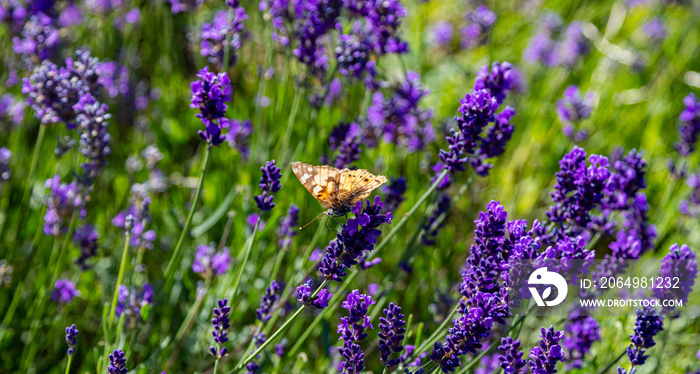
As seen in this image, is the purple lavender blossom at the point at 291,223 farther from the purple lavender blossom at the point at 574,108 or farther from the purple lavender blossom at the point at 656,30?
the purple lavender blossom at the point at 656,30

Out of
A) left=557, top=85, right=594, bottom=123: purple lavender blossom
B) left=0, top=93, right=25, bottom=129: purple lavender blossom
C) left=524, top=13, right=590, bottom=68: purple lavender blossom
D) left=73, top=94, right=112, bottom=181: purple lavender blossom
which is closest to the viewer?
left=73, top=94, right=112, bottom=181: purple lavender blossom

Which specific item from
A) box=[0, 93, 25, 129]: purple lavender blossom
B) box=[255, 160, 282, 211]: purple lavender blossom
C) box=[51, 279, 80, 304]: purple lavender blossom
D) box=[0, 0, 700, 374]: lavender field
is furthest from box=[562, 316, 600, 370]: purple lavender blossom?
box=[0, 93, 25, 129]: purple lavender blossom

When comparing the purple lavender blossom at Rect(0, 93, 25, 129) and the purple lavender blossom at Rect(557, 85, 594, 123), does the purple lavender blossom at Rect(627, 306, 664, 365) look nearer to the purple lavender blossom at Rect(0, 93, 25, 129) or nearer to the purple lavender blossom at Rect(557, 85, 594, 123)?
the purple lavender blossom at Rect(557, 85, 594, 123)

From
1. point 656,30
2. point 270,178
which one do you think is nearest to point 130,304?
point 270,178

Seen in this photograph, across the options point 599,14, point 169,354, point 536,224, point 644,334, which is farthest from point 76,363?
point 599,14

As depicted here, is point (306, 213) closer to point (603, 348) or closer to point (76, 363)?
point (76, 363)

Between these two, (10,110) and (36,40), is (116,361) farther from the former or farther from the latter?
(10,110)
